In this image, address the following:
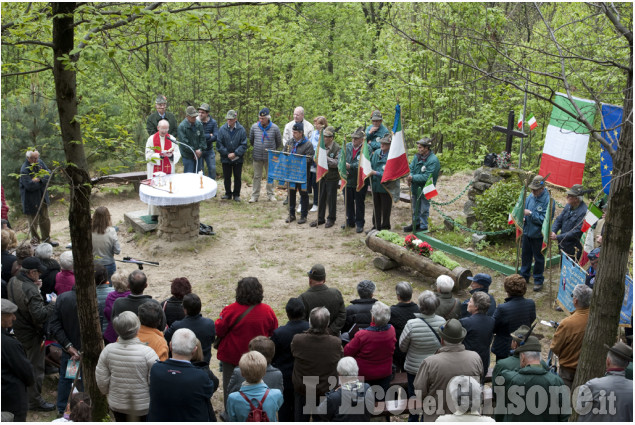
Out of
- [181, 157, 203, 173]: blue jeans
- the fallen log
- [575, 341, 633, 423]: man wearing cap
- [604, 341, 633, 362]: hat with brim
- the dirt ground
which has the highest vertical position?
[181, 157, 203, 173]: blue jeans

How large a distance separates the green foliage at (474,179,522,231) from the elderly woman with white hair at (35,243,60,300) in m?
7.23

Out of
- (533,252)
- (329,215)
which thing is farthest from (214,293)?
(533,252)

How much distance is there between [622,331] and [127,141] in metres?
6.04

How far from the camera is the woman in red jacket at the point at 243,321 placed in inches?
249

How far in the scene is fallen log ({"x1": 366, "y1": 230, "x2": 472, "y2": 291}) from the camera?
31.7 ft

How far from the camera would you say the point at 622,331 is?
771 cm

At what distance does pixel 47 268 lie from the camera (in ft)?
25.0

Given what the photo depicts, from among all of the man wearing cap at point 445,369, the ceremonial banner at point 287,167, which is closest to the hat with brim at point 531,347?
the man wearing cap at point 445,369

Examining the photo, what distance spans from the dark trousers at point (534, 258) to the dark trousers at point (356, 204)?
3339 mm

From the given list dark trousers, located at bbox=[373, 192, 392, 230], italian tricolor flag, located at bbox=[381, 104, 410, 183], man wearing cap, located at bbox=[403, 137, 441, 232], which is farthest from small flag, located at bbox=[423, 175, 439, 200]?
dark trousers, located at bbox=[373, 192, 392, 230]

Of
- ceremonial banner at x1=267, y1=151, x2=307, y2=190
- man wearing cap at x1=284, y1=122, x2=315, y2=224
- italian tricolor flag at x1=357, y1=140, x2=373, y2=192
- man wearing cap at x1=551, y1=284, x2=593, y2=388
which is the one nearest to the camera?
man wearing cap at x1=551, y1=284, x2=593, y2=388

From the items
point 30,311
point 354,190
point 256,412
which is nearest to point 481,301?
point 256,412

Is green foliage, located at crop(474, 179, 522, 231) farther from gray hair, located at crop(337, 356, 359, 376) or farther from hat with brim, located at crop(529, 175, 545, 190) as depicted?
gray hair, located at crop(337, 356, 359, 376)

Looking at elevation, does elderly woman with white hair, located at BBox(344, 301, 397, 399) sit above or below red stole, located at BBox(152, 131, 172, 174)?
below
